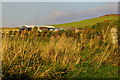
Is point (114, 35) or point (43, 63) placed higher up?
point (114, 35)

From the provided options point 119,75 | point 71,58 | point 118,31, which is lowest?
point 119,75

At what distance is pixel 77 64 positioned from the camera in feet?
12.9

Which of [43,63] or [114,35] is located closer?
[43,63]

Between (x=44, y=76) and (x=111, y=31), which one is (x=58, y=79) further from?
(x=111, y=31)

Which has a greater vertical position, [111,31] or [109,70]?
[111,31]

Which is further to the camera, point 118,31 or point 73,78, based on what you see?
point 118,31

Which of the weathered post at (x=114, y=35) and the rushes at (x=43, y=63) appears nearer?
the rushes at (x=43, y=63)

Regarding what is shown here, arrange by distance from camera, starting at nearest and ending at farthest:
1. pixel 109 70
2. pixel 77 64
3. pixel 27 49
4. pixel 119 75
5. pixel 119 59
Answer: pixel 119 75
pixel 109 70
pixel 77 64
pixel 27 49
pixel 119 59

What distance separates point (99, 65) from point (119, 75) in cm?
55

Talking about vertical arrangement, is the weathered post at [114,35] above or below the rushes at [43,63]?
above

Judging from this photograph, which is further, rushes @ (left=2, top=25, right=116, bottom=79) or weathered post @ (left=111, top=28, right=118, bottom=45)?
weathered post @ (left=111, top=28, right=118, bottom=45)

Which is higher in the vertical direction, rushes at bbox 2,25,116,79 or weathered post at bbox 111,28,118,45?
weathered post at bbox 111,28,118,45

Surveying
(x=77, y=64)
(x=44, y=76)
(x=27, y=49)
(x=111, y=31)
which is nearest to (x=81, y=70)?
(x=77, y=64)

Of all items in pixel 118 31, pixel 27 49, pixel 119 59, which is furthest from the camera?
pixel 118 31
